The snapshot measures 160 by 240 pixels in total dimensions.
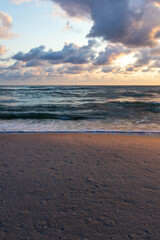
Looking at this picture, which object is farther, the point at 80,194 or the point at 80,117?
the point at 80,117

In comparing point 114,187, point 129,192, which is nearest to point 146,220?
point 129,192

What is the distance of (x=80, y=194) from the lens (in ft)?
10.5

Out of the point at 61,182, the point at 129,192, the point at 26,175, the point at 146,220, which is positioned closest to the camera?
the point at 146,220

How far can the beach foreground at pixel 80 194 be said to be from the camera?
2.47 m

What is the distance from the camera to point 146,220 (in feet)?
8.55

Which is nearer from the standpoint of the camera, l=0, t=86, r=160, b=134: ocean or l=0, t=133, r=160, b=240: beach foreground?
l=0, t=133, r=160, b=240: beach foreground

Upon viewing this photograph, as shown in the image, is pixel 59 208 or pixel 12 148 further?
pixel 12 148

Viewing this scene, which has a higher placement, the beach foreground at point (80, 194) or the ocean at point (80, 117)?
the ocean at point (80, 117)

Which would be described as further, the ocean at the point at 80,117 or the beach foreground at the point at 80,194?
the ocean at the point at 80,117

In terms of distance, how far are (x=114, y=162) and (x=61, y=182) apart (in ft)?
5.31

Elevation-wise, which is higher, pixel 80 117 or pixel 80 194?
pixel 80 117

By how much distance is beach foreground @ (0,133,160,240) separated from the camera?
2.47 m

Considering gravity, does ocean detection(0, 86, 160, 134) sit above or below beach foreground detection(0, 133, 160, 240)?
above

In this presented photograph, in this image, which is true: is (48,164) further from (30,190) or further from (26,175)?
(30,190)
